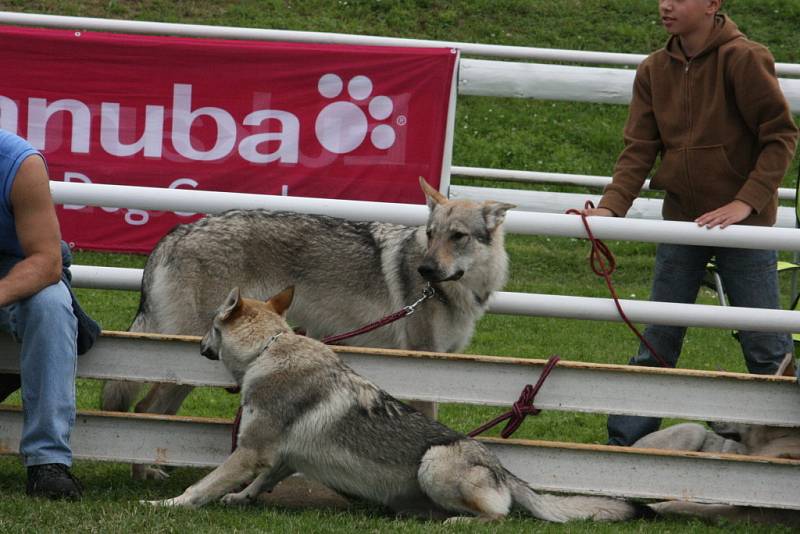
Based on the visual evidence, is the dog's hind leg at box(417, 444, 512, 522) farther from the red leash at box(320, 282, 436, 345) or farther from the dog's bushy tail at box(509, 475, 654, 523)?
the red leash at box(320, 282, 436, 345)

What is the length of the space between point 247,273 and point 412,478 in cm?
183

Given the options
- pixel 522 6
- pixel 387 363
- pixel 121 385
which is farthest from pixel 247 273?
pixel 522 6

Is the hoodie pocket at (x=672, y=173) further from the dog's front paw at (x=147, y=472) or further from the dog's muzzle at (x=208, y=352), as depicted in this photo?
the dog's front paw at (x=147, y=472)

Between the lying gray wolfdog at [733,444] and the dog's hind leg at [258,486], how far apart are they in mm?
1685

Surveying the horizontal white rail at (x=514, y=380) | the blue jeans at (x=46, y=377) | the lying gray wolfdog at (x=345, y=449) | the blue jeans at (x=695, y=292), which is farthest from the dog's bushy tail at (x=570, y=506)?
the blue jeans at (x=46, y=377)

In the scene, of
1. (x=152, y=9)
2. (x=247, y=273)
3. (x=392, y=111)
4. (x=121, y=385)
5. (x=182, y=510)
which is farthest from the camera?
(x=152, y=9)

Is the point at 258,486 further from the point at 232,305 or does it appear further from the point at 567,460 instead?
the point at 567,460

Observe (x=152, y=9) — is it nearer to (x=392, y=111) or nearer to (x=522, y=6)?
(x=522, y=6)

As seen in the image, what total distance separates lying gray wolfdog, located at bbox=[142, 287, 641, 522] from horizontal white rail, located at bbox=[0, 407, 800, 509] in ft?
0.40

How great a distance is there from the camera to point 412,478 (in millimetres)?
4797

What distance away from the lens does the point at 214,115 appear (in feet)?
31.8

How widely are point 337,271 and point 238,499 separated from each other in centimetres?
179

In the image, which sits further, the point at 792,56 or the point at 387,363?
the point at 792,56

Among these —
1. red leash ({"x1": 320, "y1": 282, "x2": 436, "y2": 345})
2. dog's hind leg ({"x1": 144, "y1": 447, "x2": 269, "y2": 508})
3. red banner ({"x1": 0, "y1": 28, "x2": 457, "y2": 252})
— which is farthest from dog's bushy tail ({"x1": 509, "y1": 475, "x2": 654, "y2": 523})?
red banner ({"x1": 0, "y1": 28, "x2": 457, "y2": 252})
